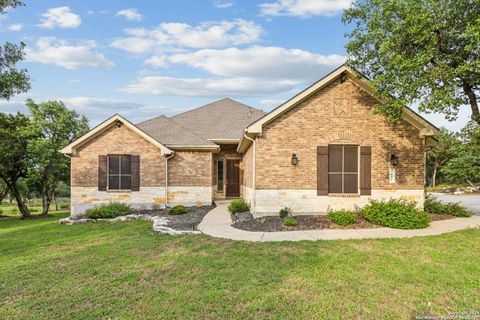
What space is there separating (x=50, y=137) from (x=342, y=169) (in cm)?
1691

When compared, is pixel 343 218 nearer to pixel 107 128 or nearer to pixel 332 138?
pixel 332 138

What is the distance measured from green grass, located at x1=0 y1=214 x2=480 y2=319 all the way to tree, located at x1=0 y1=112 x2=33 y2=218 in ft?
37.6

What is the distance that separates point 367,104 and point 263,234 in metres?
6.23

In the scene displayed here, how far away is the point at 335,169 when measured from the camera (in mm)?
10789

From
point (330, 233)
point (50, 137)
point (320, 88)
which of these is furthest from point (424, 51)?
point (50, 137)

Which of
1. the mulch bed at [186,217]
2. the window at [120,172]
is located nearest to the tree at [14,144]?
the window at [120,172]

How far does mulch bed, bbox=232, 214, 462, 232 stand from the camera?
912 centimetres

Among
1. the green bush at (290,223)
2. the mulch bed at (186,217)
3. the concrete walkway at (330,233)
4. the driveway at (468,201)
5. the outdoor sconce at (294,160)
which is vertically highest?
the outdoor sconce at (294,160)

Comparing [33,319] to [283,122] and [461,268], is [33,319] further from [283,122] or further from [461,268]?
[283,122]

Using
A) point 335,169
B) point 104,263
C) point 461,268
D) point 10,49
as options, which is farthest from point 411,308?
point 10,49

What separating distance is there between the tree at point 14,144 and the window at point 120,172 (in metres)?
6.81

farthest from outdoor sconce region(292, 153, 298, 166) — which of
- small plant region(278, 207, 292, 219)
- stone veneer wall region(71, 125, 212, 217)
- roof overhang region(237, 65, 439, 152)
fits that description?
stone veneer wall region(71, 125, 212, 217)

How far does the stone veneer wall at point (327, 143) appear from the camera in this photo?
10.6 m

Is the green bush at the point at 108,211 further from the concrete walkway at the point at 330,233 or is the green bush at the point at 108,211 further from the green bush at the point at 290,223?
the green bush at the point at 290,223
